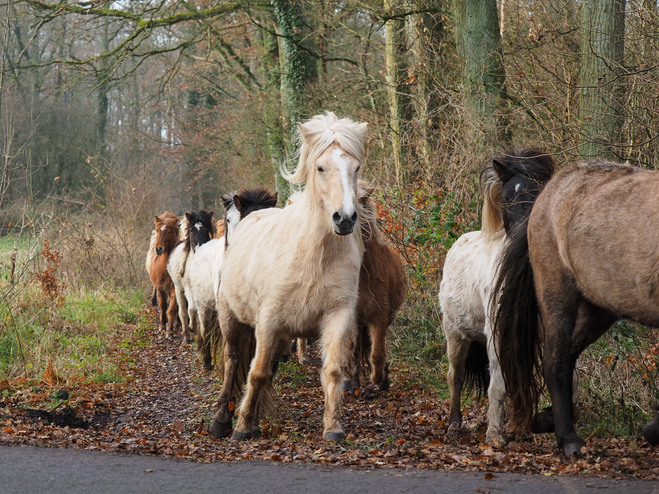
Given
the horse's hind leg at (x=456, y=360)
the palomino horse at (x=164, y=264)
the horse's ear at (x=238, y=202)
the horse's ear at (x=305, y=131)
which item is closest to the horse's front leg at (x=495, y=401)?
the horse's hind leg at (x=456, y=360)

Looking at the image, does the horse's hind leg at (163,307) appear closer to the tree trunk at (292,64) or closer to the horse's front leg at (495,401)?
the tree trunk at (292,64)

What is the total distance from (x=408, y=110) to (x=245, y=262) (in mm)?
8406

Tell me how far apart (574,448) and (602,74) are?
4.04 m

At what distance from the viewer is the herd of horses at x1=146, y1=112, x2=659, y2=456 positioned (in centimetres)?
450

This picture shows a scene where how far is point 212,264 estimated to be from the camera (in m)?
10.3

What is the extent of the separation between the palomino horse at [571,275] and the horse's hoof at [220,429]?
258 centimetres

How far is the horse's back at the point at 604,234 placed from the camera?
420 centimetres

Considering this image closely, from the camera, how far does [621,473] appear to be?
165 inches

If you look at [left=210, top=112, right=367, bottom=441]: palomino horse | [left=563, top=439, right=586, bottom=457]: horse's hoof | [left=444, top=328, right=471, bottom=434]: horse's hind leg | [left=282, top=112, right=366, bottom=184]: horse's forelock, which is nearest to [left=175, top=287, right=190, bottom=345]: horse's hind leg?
[left=210, top=112, right=367, bottom=441]: palomino horse

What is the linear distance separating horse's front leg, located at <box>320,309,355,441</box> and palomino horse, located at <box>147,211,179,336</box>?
9.30m

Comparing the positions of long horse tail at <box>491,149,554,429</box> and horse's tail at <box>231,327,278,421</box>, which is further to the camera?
horse's tail at <box>231,327,278,421</box>

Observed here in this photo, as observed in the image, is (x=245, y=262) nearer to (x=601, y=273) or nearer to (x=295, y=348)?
(x=601, y=273)

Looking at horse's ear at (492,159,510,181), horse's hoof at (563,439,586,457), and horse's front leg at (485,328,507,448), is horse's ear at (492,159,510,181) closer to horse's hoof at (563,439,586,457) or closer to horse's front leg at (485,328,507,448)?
horse's front leg at (485,328,507,448)

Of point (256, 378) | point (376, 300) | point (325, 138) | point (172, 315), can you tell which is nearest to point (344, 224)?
point (325, 138)
